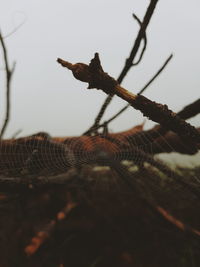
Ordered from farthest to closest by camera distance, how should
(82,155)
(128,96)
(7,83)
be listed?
(82,155)
(7,83)
(128,96)

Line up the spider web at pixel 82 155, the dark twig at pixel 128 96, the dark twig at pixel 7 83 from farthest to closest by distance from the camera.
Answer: the spider web at pixel 82 155 → the dark twig at pixel 7 83 → the dark twig at pixel 128 96

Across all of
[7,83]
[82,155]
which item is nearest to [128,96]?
[7,83]

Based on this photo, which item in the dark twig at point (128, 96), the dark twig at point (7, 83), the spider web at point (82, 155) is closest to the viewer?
the dark twig at point (128, 96)

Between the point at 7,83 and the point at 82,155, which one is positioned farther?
the point at 82,155

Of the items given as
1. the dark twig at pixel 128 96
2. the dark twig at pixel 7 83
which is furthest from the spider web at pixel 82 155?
the dark twig at pixel 128 96

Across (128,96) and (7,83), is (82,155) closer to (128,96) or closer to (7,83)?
(7,83)

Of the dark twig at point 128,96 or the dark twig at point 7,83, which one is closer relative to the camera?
the dark twig at point 128,96

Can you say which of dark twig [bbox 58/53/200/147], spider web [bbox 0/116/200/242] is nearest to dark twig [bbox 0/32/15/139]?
spider web [bbox 0/116/200/242]

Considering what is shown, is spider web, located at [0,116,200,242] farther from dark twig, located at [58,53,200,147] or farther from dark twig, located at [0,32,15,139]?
dark twig, located at [58,53,200,147]

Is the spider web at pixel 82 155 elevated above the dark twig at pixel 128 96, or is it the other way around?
the dark twig at pixel 128 96

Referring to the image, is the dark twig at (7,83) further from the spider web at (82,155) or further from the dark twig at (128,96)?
the dark twig at (128,96)

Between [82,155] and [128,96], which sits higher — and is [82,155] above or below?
below
